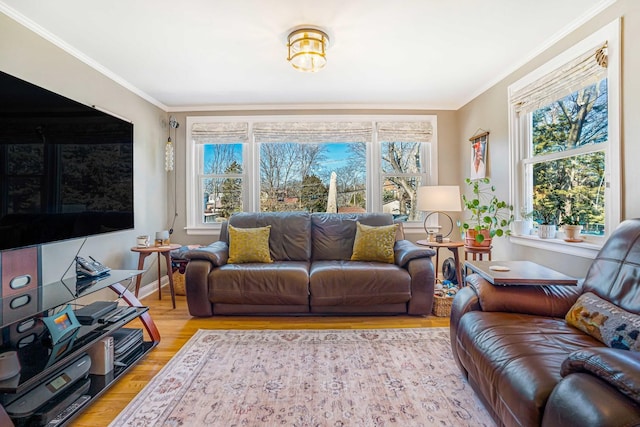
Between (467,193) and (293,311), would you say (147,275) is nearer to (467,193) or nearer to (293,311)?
(293,311)

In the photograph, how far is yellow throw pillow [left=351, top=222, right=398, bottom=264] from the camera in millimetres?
3023

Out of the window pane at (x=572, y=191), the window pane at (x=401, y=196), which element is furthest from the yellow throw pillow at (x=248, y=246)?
the window pane at (x=572, y=191)

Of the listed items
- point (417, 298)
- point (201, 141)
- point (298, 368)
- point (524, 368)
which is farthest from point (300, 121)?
point (524, 368)

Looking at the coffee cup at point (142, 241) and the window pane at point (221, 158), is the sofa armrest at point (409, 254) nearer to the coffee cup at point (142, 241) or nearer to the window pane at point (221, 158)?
the window pane at point (221, 158)

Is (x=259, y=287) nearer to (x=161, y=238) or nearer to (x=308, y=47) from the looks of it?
(x=161, y=238)

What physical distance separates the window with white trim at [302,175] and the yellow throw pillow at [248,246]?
0.97 m

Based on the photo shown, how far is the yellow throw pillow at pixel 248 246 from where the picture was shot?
9.82 ft

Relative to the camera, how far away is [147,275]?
3.57 m


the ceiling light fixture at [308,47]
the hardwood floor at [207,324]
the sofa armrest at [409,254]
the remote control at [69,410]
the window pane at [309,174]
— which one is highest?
the ceiling light fixture at [308,47]

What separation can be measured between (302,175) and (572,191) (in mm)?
2830

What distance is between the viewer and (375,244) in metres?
3.05

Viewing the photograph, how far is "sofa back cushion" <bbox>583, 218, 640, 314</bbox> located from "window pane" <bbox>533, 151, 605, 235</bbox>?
0.71 meters

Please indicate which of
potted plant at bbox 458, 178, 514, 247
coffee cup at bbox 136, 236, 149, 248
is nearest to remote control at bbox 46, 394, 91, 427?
coffee cup at bbox 136, 236, 149, 248

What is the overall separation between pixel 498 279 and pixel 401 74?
225 centimetres
